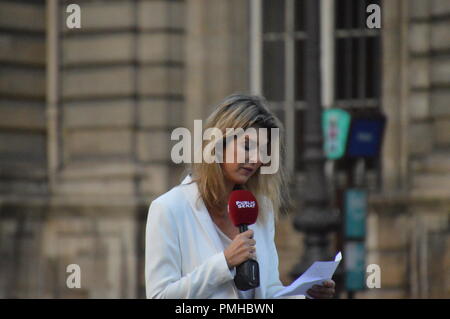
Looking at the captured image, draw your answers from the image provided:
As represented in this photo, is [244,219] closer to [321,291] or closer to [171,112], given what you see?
[321,291]

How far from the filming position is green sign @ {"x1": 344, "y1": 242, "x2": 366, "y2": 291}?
32.2 ft

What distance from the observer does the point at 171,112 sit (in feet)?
44.2

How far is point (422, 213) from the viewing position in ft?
41.8

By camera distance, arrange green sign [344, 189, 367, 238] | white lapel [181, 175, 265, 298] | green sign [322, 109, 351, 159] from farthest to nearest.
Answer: green sign [322, 109, 351, 159] → green sign [344, 189, 367, 238] → white lapel [181, 175, 265, 298]

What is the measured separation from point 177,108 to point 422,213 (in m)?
3.14

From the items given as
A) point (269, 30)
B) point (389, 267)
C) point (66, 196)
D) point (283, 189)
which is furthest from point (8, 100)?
point (283, 189)

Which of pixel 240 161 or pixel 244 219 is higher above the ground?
pixel 240 161

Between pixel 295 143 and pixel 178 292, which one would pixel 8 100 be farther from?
pixel 178 292

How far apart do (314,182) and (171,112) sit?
12.9 ft

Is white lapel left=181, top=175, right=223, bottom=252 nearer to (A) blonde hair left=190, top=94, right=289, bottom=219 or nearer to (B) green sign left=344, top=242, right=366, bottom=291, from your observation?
(A) blonde hair left=190, top=94, right=289, bottom=219

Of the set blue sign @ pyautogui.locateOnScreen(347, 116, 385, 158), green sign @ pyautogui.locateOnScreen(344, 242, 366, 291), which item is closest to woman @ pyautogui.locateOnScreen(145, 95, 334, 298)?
green sign @ pyautogui.locateOnScreen(344, 242, 366, 291)

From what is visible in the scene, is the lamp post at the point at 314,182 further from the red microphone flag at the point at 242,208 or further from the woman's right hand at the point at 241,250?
the woman's right hand at the point at 241,250

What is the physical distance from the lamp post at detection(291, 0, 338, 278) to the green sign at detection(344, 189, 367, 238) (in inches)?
7.2

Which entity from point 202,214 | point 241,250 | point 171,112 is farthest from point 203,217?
point 171,112
